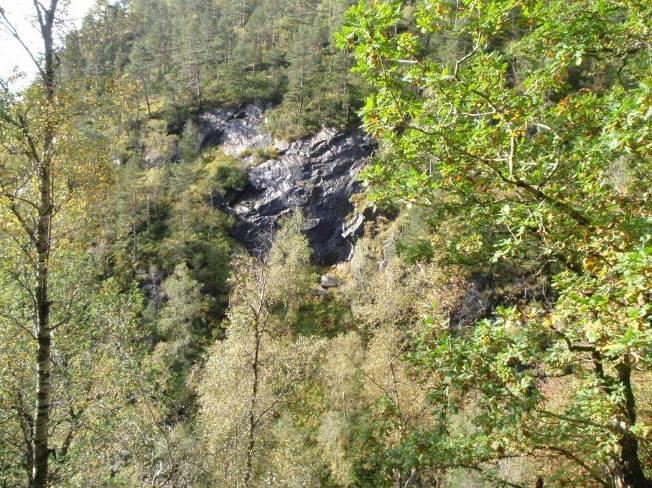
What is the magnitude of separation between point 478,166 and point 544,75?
111 cm

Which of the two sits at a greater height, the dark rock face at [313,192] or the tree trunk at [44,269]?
the dark rock face at [313,192]

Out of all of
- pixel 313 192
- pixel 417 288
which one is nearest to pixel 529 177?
pixel 417 288

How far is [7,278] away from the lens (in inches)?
342

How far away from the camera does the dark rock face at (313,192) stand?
47.0 m

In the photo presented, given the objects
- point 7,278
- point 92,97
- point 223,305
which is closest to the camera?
point 92,97

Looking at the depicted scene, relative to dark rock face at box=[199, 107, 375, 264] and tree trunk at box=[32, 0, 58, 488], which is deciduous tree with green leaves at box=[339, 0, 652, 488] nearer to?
tree trunk at box=[32, 0, 58, 488]

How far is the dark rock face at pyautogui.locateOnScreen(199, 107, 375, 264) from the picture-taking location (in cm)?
4697

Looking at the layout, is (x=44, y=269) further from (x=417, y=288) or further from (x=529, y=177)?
(x=417, y=288)

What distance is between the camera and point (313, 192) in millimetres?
48812

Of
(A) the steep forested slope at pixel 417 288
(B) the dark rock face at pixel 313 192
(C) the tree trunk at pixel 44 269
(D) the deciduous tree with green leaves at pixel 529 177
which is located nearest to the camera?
(D) the deciduous tree with green leaves at pixel 529 177

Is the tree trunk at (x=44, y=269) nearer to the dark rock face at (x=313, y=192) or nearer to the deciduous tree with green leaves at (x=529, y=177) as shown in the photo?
the deciduous tree with green leaves at (x=529, y=177)

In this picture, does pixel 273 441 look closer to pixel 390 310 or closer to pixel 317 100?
pixel 390 310

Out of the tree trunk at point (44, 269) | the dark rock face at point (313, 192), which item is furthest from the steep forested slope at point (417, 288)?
the dark rock face at point (313, 192)

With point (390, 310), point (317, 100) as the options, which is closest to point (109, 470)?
point (390, 310)
